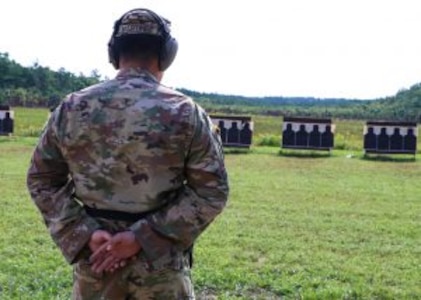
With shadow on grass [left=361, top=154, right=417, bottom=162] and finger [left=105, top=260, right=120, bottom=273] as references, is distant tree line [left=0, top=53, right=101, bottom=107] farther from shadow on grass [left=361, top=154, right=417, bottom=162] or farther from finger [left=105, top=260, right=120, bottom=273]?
finger [left=105, top=260, right=120, bottom=273]

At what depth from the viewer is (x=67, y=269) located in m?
5.79

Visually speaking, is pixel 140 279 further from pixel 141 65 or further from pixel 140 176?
pixel 141 65

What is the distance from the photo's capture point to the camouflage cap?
8.43ft

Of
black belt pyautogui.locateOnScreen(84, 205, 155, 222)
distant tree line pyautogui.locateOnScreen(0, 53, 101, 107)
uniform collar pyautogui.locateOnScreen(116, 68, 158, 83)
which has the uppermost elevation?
distant tree line pyautogui.locateOnScreen(0, 53, 101, 107)

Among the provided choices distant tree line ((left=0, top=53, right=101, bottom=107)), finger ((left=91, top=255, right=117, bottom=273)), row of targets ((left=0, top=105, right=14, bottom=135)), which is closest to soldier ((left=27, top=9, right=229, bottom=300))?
finger ((left=91, top=255, right=117, bottom=273))

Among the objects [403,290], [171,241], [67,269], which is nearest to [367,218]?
[403,290]

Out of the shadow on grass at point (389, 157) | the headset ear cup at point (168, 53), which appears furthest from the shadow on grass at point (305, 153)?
the headset ear cup at point (168, 53)

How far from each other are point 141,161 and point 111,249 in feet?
1.08

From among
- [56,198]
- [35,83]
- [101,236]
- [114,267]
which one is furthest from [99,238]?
A: [35,83]

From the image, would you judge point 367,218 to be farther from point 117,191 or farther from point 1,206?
point 117,191

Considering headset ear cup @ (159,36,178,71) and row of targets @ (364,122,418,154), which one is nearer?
headset ear cup @ (159,36,178,71)

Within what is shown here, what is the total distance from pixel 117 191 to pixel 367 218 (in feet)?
23.3

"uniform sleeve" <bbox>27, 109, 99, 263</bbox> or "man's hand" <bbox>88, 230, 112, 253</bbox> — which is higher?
"uniform sleeve" <bbox>27, 109, 99, 263</bbox>

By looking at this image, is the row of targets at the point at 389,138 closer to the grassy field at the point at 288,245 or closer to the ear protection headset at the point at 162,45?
the grassy field at the point at 288,245
